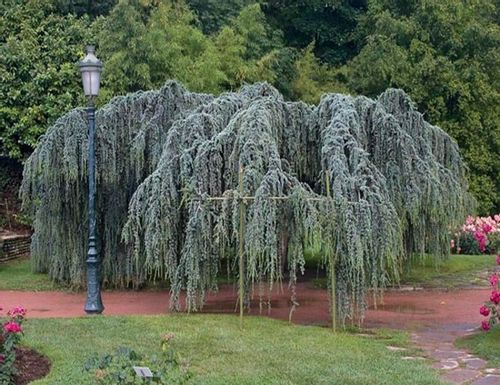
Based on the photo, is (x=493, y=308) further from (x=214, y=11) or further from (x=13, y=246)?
(x=214, y=11)

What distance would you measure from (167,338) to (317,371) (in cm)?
198

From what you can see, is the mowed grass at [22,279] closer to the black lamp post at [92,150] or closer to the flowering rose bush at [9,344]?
the black lamp post at [92,150]

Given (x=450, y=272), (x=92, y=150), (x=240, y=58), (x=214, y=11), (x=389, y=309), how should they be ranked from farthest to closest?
(x=214, y=11) → (x=240, y=58) → (x=450, y=272) → (x=389, y=309) → (x=92, y=150)

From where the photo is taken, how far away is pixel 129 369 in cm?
622

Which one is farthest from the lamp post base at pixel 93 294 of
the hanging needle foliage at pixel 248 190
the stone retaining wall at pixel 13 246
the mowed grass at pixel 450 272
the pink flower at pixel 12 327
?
the stone retaining wall at pixel 13 246

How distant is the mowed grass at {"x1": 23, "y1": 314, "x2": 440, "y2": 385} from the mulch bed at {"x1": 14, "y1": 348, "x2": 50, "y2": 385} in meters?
0.11

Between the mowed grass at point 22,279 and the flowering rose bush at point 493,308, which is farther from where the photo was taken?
the mowed grass at point 22,279

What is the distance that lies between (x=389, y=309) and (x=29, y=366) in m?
6.60

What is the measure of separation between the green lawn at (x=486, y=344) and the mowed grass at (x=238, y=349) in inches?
32.1

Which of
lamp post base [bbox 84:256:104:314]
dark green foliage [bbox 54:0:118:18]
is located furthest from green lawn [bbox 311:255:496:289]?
dark green foliage [bbox 54:0:118:18]

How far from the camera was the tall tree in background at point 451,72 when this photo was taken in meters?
23.0

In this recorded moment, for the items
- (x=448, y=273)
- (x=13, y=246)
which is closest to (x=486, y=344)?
(x=448, y=273)

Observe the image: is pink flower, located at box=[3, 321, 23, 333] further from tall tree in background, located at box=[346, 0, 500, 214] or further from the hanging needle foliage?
tall tree in background, located at box=[346, 0, 500, 214]

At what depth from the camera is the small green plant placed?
598 centimetres
